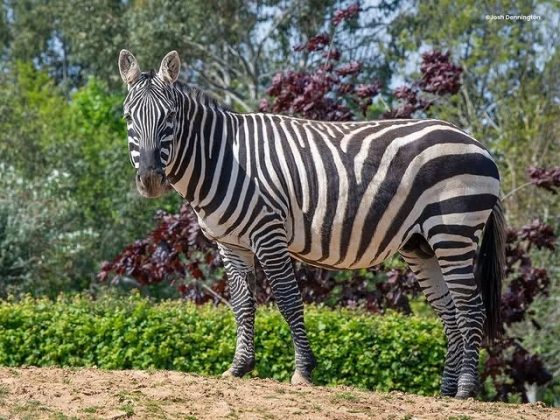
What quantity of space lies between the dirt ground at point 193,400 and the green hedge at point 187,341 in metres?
2.77

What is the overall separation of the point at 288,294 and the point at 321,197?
2.87 ft

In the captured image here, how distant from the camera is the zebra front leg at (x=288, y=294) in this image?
356 inches

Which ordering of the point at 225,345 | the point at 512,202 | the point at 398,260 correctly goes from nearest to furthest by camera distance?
the point at 225,345 → the point at 398,260 → the point at 512,202

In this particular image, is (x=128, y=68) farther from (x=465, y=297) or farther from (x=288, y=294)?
(x=465, y=297)

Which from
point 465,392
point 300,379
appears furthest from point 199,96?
point 465,392

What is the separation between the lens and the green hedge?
38.0ft

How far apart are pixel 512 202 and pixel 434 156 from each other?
12.3 m

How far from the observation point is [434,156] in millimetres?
9406

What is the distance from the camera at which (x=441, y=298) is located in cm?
994

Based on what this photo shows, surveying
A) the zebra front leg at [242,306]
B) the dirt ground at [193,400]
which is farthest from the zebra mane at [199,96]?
the dirt ground at [193,400]

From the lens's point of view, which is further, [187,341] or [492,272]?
[187,341]

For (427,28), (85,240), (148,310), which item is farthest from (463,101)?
(148,310)

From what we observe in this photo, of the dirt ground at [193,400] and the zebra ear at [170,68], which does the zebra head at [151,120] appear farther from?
the dirt ground at [193,400]

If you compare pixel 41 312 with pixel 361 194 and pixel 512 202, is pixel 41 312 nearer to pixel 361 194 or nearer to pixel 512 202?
pixel 361 194
